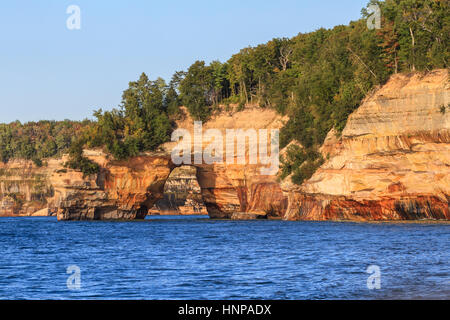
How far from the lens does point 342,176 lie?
67938mm

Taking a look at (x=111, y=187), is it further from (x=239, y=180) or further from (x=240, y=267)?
(x=240, y=267)

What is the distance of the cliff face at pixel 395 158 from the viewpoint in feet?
194

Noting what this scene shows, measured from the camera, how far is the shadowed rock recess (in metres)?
60.1

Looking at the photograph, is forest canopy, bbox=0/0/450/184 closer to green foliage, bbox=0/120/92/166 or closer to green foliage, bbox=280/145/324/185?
green foliage, bbox=280/145/324/185

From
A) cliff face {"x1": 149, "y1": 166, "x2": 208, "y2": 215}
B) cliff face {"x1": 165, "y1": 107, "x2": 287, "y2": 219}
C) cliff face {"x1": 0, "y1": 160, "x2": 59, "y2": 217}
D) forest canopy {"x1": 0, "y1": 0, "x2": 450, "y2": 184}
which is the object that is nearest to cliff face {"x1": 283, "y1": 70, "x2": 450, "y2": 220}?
forest canopy {"x1": 0, "y1": 0, "x2": 450, "y2": 184}

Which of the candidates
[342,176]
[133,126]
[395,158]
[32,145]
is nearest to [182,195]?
[32,145]

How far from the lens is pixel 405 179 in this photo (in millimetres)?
→ 60781

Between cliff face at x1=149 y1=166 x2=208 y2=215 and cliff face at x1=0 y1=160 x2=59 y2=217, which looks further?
cliff face at x1=0 y1=160 x2=59 y2=217

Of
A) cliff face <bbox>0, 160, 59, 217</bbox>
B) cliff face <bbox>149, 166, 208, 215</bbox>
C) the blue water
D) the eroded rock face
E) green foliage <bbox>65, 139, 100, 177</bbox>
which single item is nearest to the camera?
the blue water

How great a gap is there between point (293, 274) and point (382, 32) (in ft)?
176

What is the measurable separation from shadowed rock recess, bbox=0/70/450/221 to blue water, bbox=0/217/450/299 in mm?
10089

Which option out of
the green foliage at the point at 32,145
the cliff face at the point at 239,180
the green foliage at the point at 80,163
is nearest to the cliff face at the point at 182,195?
the green foliage at the point at 32,145

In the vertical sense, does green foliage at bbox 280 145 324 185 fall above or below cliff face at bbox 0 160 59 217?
above
